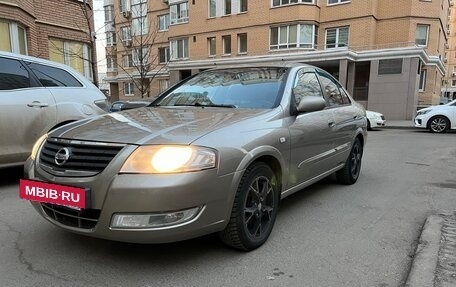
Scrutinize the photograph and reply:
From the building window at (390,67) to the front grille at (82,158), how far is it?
78.4 ft

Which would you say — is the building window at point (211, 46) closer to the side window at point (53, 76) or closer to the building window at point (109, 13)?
the building window at point (109, 13)

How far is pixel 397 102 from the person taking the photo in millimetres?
23609

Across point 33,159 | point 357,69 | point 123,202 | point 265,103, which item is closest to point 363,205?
point 265,103

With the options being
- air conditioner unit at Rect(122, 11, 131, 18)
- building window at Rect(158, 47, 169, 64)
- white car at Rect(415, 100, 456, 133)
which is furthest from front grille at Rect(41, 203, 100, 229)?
air conditioner unit at Rect(122, 11, 131, 18)

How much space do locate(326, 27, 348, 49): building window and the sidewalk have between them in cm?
2364

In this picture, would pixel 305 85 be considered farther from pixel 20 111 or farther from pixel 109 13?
pixel 109 13

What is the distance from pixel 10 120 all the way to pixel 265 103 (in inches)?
129

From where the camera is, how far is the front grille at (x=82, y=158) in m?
2.72

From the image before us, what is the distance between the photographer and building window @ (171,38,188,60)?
106ft

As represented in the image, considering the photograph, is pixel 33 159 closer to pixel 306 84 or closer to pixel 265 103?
pixel 265 103

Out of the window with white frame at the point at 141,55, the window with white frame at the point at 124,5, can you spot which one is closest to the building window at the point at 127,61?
the window with white frame at the point at 124,5

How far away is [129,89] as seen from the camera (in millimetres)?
40969

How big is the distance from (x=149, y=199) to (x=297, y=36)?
81.0 feet

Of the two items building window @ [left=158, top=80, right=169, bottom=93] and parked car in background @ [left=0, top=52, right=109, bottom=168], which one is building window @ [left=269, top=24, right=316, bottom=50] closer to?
building window @ [left=158, top=80, right=169, bottom=93]
